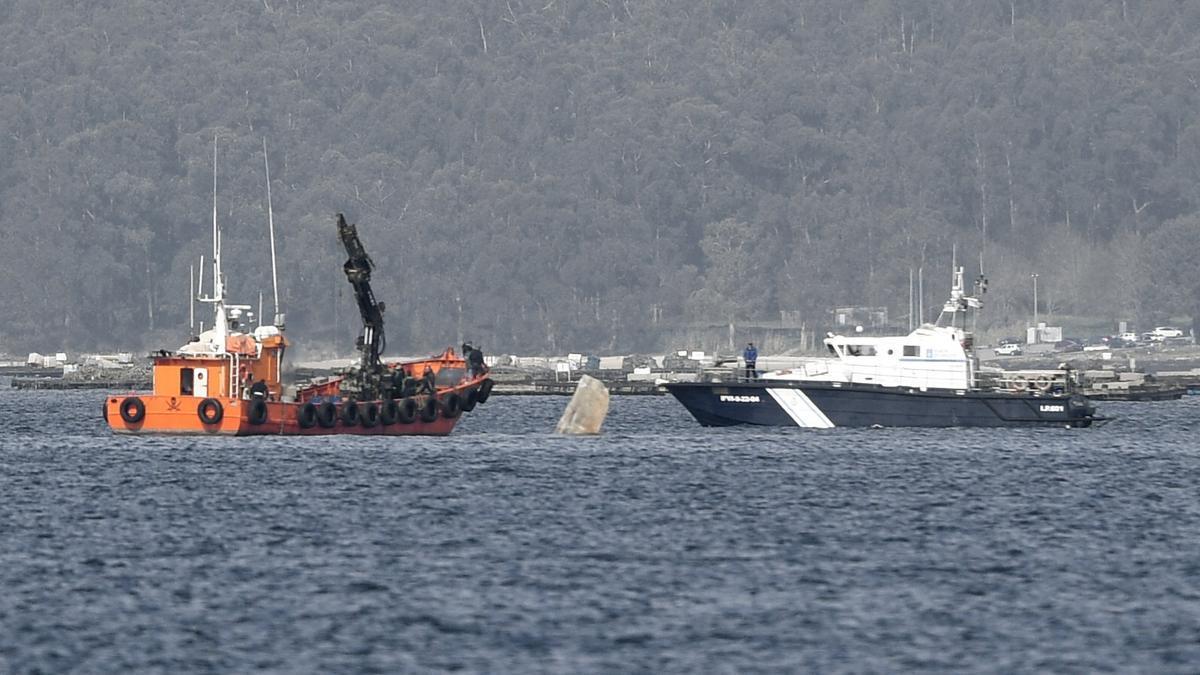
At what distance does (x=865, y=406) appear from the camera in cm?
8012

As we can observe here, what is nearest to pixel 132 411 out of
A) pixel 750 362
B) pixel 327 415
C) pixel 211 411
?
pixel 211 411

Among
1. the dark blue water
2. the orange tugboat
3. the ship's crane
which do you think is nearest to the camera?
the dark blue water

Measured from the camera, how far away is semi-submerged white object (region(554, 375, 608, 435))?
82.6 metres

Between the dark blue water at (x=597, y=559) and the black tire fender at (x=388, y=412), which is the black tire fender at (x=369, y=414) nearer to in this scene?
the black tire fender at (x=388, y=412)

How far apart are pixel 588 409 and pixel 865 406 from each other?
400 inches

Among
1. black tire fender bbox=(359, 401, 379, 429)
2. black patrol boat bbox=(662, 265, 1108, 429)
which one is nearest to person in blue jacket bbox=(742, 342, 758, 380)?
black patrol boat bbox=(662, 265, 1108, 429)

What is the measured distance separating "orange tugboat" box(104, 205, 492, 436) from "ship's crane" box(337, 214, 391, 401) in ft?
0.11

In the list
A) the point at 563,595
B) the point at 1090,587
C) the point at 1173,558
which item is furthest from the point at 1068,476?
the point at 563,595

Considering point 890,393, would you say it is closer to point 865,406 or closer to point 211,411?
point 865,406

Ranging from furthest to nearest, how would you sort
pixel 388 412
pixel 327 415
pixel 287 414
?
pixel 388 412 < pixel 327 415 < pixel 287 414

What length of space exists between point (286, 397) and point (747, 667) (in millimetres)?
47633

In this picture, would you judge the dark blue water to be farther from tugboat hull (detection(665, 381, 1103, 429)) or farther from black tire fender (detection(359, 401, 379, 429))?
tugboat hull (detection(665, 381, 1103, 429))

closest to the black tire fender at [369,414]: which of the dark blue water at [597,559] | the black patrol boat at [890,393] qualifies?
the dark blue water at [597,559]

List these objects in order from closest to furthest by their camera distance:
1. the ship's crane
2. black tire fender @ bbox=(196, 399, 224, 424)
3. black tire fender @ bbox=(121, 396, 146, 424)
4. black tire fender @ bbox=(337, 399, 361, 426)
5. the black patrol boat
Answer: black tire fender @ bbox=(196, 399, 224, 424)
black tire fender @ bbox=(337, 399, 361, 426)
black tire fender @ bbox=(121, 396, 146, 424)
the ship's crane
the black patrol boat
